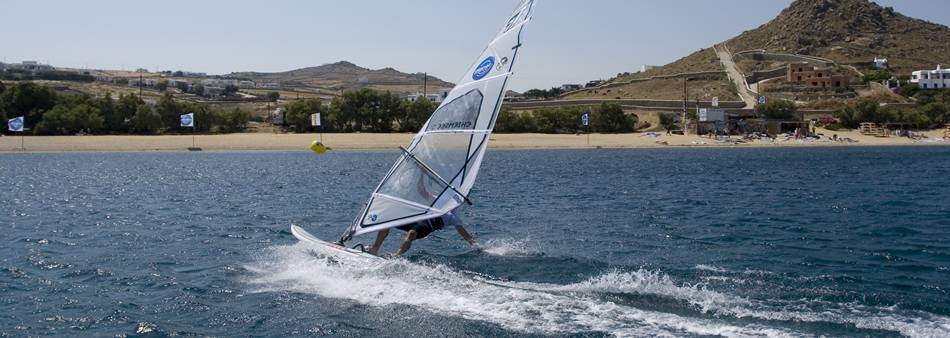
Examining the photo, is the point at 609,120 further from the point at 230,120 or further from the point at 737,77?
the point at 737,77

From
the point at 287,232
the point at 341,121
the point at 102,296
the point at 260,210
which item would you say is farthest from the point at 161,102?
the point at 102,296

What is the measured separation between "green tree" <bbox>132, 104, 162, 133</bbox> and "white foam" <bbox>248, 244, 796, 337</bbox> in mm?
79976

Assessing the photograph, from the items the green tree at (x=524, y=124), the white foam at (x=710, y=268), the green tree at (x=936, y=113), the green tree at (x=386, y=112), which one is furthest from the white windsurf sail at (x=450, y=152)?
the green tree at (x=936, y=113)

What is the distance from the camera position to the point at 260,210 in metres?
28.9

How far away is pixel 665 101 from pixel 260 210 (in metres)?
106

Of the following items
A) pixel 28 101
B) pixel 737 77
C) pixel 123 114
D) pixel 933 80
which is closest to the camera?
pixel 28 101

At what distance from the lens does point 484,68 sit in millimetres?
17172

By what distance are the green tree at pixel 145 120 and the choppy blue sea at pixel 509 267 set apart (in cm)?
5796

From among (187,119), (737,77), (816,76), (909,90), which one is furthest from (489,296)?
(737,77)

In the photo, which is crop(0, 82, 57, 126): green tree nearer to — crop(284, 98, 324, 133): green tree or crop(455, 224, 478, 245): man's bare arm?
crop(284, 98, 324, 133): green tree

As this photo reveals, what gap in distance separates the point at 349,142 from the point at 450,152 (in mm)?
68921

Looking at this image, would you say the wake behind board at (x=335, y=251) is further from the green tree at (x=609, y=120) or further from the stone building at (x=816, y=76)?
the stone building at (x=816, y=76)

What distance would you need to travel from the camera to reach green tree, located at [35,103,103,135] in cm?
8688

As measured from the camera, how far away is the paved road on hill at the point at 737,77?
135 meters
